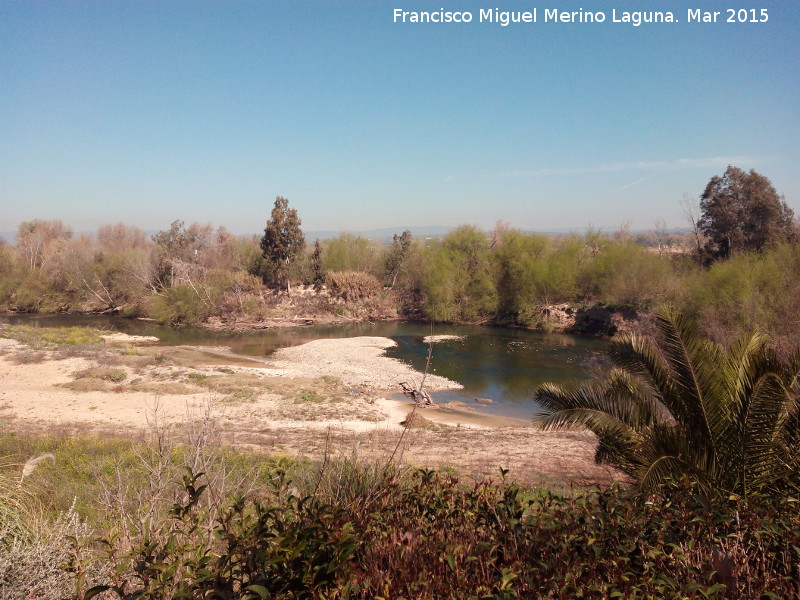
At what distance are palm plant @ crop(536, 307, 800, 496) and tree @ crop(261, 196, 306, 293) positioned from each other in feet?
132

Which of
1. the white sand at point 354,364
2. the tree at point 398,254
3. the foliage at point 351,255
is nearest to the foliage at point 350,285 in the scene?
the tree at point 398,254

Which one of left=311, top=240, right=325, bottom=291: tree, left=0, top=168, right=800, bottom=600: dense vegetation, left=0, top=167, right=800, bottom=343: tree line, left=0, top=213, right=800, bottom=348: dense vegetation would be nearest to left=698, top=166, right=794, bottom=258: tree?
left=0, top=167, right=800, bottom=343: tree line

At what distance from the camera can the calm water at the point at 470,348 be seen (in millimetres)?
22469

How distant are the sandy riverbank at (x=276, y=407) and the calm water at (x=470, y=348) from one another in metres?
1.87

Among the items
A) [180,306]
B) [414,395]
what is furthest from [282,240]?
[414,395]

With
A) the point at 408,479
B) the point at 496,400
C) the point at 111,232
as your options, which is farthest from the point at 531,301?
the point at 111,232

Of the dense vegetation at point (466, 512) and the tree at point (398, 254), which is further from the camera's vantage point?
the tree at point (398, 254)

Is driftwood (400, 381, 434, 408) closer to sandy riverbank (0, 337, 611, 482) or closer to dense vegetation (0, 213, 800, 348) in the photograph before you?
sandy riverbank (0, 337, 611, 482)

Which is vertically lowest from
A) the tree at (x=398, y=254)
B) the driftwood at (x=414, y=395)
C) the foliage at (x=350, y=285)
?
the driftwood at (x=414, y=395)

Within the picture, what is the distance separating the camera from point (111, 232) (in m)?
86.1

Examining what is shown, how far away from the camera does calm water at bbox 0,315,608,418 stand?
73.7 ft

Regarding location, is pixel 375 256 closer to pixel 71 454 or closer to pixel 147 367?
pixel 147 367

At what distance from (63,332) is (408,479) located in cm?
3512

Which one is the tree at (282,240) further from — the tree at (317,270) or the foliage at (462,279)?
the foliage at (462,279)
